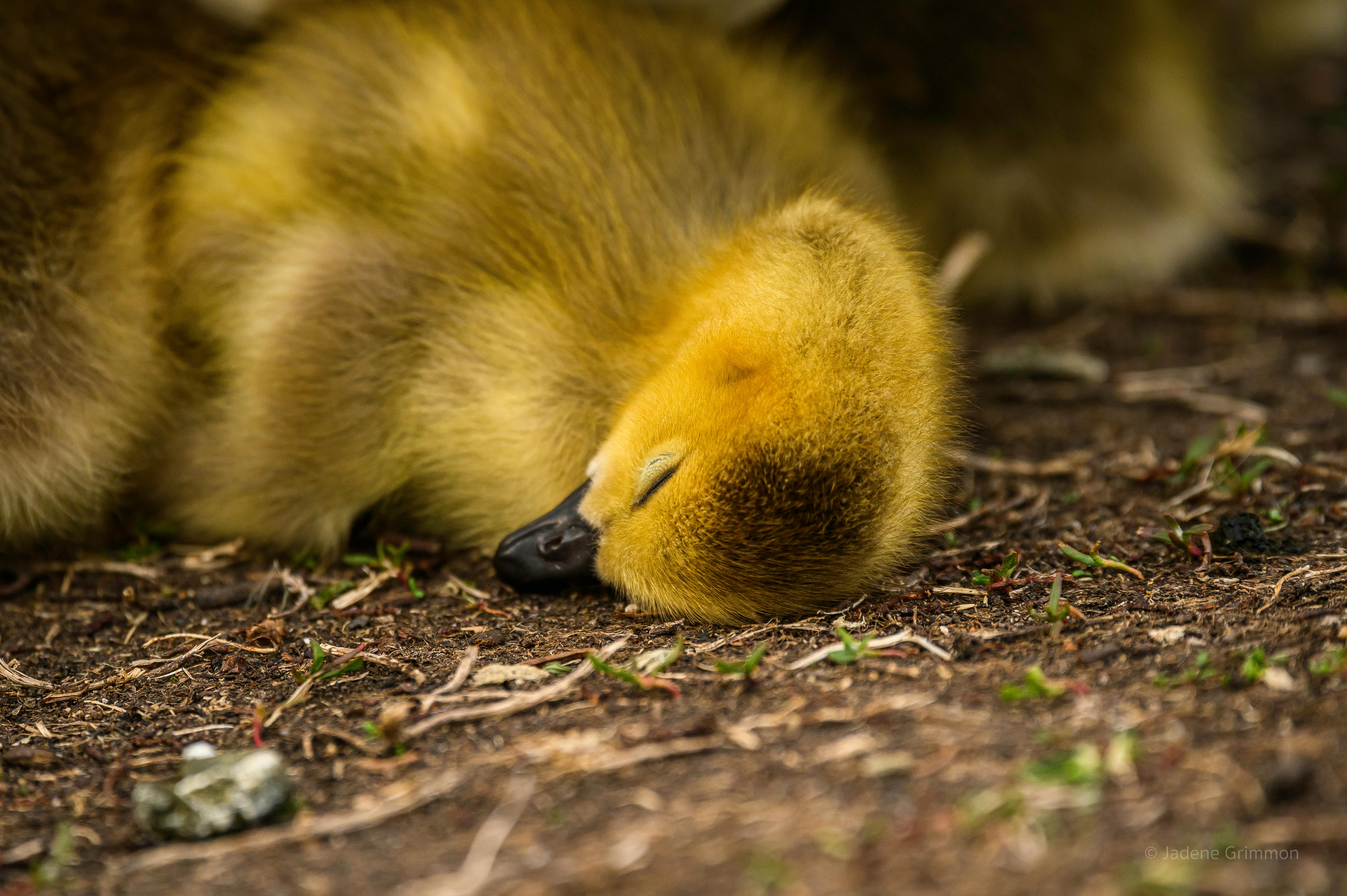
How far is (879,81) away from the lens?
327cm

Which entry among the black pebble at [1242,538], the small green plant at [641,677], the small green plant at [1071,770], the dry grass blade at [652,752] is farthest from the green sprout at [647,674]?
the black pebble at [1242,538]

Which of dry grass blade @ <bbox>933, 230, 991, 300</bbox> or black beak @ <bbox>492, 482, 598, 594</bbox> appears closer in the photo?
black beak @ <bbox>492, 482, 598, 594</bbox>

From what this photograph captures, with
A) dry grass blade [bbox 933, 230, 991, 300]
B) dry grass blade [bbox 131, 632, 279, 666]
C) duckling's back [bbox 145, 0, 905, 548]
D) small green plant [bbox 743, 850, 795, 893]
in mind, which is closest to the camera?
small green plant [bbox 743, 850, 795, 893]

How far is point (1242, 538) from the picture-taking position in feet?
6.70

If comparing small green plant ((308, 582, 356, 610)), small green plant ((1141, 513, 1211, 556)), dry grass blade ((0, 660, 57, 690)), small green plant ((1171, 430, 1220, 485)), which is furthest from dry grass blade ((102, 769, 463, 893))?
small green plant ((1171, 430, 1220, 485))

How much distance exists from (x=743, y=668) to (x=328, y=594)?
89 cm

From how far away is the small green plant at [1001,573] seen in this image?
6.50ft

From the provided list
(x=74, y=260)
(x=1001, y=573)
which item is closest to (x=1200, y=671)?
(x=1001, y=573)

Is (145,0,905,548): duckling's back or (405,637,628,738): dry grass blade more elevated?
(145,0,905,548): duckling's back

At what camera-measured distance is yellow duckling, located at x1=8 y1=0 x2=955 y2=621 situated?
191cm

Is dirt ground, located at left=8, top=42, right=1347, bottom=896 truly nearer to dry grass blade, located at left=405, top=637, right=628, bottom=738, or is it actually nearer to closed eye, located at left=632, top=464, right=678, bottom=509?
dry grass blade, located at left=405, top=637, right=628, bottom=738

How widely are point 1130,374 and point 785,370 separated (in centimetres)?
164

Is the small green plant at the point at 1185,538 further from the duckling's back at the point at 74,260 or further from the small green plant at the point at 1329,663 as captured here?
the duckling's back at the point at 74,260

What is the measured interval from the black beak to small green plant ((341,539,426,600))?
23cm
